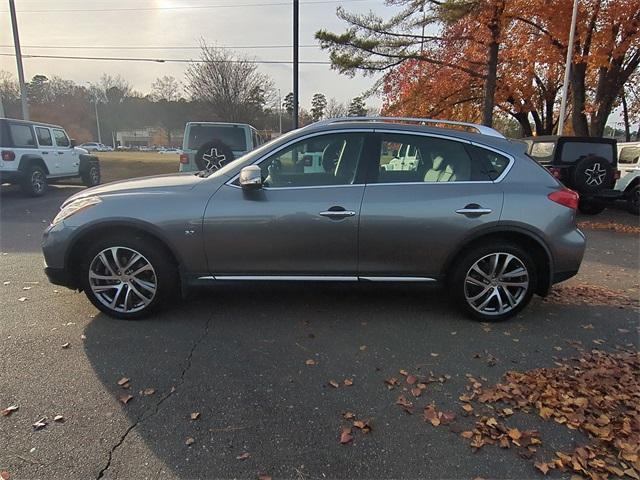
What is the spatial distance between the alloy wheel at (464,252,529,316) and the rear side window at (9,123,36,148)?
1203 cm

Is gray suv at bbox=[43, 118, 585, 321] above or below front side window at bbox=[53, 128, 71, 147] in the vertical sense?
below

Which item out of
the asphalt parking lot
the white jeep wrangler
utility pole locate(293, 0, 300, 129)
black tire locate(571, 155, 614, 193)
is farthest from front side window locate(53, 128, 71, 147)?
black tire locate(571, 155, 614, 193)

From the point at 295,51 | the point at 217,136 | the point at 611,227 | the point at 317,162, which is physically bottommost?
the point at 611,227

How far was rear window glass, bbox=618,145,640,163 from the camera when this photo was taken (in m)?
10.9

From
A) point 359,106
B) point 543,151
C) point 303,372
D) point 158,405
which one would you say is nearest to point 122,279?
point 158,405

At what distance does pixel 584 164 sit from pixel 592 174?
0.98ft

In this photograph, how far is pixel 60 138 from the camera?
12.5 meters

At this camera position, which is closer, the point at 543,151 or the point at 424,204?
the point at 424,204

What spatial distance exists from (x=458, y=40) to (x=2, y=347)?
16.0m

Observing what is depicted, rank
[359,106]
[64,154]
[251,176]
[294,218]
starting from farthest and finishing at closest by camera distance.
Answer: [359,106] < [64,154] < [294,218] < [251,176]

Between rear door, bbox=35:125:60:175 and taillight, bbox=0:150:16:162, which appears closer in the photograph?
taillight, bbox=0:150:16:162

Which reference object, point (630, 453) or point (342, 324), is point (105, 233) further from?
point (630, 453)

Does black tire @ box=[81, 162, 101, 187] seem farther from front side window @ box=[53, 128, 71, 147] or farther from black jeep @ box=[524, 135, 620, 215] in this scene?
black jeep @ box=[524, 135, 620, 215]

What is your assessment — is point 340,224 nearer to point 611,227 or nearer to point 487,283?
point 487,283
